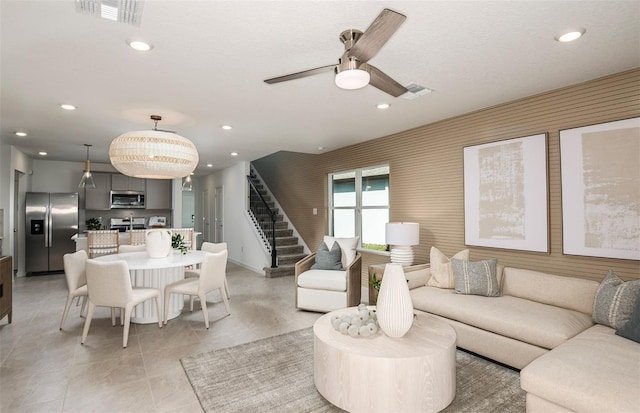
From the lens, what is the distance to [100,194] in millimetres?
7891

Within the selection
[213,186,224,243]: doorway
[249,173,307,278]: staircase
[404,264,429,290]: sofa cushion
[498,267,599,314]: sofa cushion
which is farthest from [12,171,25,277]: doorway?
[498,267,599,314]: sofa cushion

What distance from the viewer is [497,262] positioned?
364 cm

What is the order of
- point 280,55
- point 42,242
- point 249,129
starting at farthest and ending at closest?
point 42,242 → point 249,129 → point 280,55

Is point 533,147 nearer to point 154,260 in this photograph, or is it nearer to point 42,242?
point 154,260

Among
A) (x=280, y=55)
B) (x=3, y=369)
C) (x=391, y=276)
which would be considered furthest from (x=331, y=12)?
(x=3, y=369)

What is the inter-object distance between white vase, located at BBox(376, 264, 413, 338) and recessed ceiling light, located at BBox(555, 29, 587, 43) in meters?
1.98

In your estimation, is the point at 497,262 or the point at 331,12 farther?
the point at 497,262

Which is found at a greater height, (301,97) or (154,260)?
(301,97)

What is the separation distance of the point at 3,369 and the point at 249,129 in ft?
12.0

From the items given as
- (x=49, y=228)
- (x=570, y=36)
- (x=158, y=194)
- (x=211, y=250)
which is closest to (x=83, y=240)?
(x=49, y=228)

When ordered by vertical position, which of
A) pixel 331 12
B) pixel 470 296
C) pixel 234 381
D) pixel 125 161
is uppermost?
pixel 331 12

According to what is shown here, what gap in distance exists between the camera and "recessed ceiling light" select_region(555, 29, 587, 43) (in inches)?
87.8

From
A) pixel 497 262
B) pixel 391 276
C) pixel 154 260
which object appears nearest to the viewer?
pixel 391 276

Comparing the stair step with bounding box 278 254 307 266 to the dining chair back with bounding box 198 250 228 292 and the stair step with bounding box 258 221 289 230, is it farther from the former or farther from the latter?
the dining chair back with bounding box 198 250 228 292
